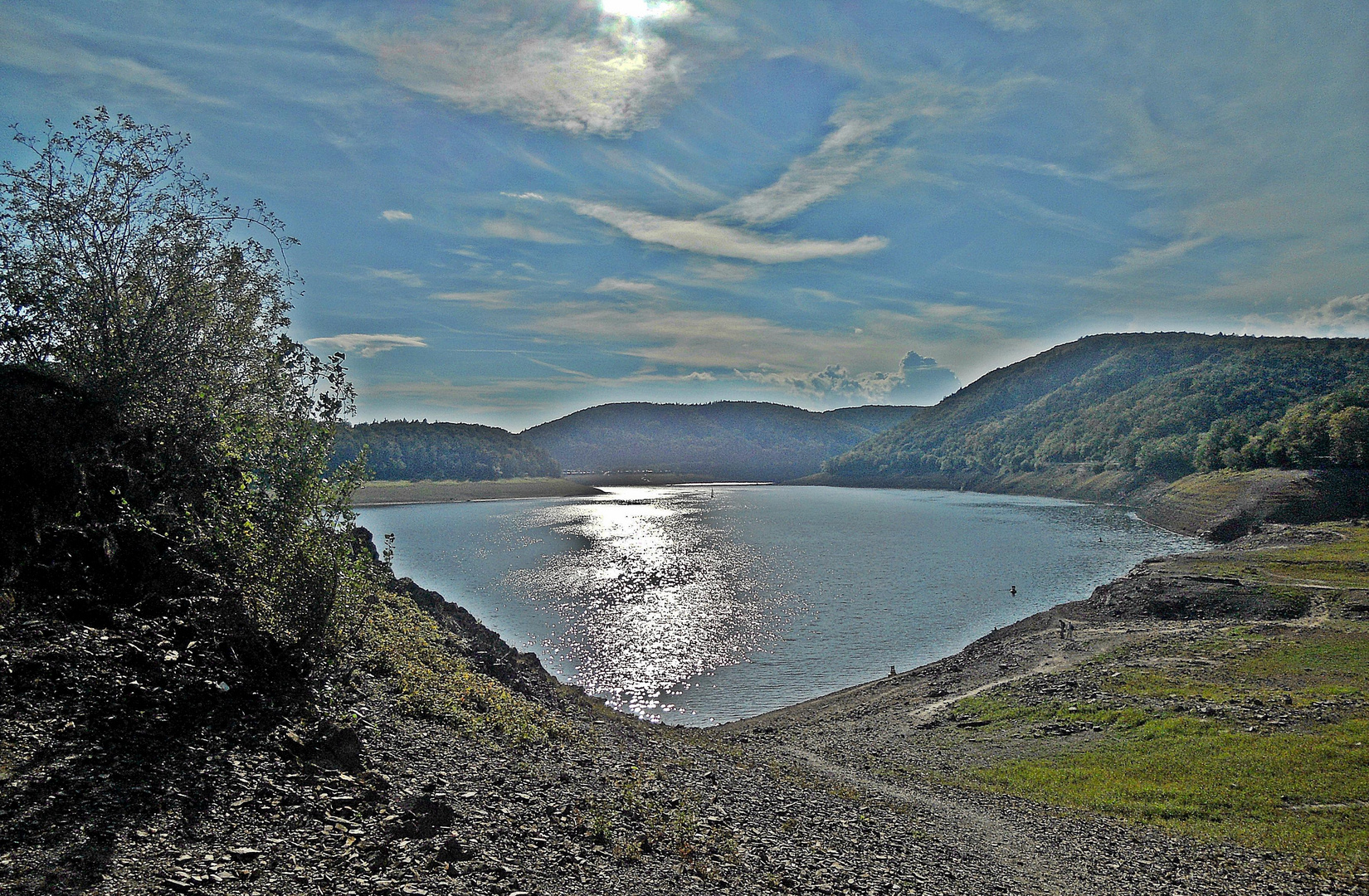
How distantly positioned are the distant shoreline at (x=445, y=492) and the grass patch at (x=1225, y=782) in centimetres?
15738

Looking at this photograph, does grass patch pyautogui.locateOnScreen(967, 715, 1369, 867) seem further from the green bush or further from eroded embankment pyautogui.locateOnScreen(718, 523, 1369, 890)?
the green bush

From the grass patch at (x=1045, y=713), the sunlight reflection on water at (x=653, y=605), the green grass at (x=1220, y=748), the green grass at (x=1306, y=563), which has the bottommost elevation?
the sunlight reflection on water at (x=653, y=605)

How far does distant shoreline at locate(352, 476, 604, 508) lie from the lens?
162375mm

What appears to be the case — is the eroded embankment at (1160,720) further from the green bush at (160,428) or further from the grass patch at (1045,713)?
the green bush at (160,428)

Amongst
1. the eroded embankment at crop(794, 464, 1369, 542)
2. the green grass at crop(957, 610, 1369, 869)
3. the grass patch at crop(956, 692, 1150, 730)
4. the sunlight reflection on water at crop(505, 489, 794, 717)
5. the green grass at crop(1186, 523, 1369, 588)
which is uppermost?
the eroded embankment at crop(794, 464, 1369, 542)

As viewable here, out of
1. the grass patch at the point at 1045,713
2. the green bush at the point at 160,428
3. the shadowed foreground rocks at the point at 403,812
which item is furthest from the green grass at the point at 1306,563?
the green bush at the point at 160,428

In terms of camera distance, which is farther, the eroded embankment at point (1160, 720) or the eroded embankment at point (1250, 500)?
the eroded embankment at point (1250, 500)

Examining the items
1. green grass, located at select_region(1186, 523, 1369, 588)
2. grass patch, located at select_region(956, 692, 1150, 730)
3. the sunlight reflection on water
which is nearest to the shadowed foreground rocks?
grass patch, located at select_region(956, 692, 1150, 730)

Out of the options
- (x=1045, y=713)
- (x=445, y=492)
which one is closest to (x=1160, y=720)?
(x=1045, y=713)

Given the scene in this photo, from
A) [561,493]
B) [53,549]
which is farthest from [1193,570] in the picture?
[561,493]

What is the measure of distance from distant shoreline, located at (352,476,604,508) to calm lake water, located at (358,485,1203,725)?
39.6 m

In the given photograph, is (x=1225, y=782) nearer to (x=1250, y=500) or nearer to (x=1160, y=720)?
(x=1160, y=720)

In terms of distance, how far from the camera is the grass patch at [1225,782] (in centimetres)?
1422

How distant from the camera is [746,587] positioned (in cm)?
5953
